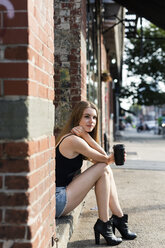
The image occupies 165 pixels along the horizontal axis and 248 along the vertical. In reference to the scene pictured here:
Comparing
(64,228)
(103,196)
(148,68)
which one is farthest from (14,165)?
(148,68)

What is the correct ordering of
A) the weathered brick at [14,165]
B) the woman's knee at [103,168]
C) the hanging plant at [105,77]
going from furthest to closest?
the hanging plant at [105,77] → the woman's knee at [103,168] → the weathered brick at [14,165]

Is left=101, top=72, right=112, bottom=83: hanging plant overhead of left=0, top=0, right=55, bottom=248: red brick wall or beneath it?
overhead

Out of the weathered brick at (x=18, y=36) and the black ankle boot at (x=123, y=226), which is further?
the black ankle boot at (x=123, y=226)

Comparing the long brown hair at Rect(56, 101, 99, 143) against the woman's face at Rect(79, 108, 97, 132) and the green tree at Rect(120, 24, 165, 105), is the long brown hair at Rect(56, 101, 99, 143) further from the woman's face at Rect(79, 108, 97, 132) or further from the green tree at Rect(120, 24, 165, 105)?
the green tree at Rect(120, 24, 165, 105)

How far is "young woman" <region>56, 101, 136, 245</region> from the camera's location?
11.6 feet

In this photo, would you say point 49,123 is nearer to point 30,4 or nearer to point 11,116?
point 11,116

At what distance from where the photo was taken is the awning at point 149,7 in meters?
8.42

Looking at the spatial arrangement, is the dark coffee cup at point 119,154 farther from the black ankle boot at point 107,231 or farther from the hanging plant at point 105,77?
the hanging plant at point 105,77

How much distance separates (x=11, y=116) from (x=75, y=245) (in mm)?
1984

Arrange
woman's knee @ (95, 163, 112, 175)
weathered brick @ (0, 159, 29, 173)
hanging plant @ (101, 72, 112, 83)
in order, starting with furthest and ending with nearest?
1. hanging plant @ (101, 72, 112, 83)
2. woman's knee @ (95, 163, 112, 175)
3. weathered brick @ (0, 159, 29, 173)

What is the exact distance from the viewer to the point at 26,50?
1.99 m

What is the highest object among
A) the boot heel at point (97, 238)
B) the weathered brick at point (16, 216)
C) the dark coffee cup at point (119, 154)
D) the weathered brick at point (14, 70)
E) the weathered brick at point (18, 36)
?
the weathered brick at point (18, 36)

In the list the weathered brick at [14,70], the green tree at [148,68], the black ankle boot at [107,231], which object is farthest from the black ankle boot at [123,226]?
the green tree at [148,68]

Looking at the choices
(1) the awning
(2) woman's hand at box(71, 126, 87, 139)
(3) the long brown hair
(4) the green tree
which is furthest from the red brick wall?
(4) the green tree
